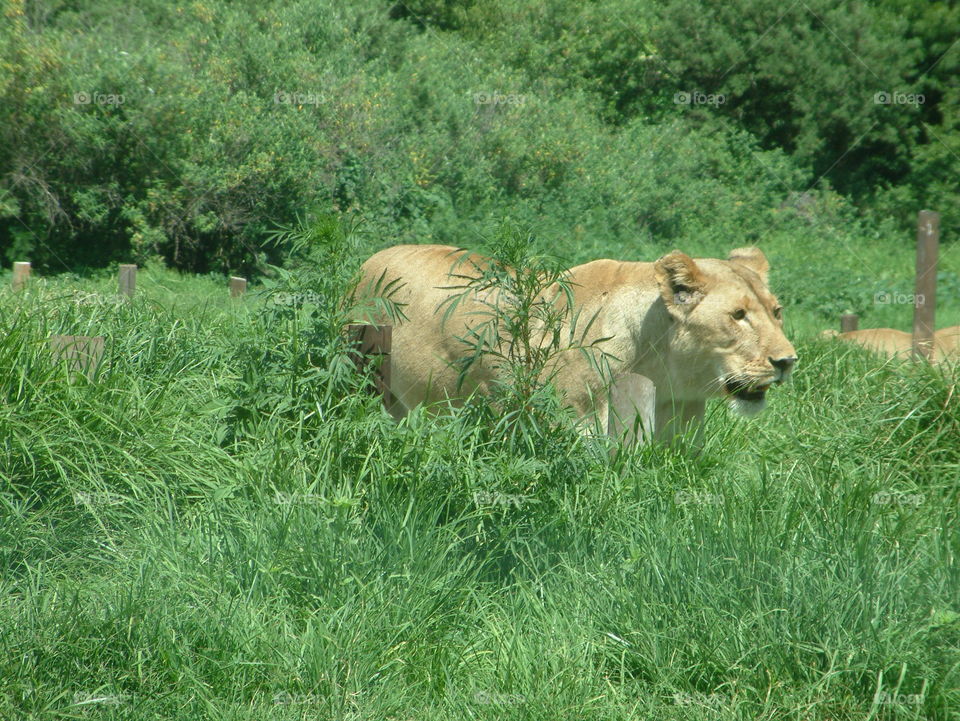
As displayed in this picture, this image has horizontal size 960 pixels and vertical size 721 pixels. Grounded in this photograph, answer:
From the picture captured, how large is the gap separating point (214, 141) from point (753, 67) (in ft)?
46.4

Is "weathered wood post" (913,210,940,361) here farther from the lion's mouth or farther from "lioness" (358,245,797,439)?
the lion's mouth

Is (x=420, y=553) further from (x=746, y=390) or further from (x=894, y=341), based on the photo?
(x=894, y=341)

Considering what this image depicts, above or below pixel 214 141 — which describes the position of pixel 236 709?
above

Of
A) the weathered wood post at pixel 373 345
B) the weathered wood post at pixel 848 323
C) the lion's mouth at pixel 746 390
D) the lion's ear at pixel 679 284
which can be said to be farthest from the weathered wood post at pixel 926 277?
the weathered wood post at pixel 373 345

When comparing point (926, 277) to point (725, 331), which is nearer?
point (725, 331)

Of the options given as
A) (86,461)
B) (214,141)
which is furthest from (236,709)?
(214,141)

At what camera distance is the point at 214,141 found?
1711 cm

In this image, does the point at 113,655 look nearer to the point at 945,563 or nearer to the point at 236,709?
the point at 236,709

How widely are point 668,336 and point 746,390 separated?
440 mm

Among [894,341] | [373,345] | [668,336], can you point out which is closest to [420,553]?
[373,345]

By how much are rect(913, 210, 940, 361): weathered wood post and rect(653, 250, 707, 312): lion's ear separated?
386 centimetres

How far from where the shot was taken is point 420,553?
4215 mm

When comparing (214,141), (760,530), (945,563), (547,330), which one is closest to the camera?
(945,563)

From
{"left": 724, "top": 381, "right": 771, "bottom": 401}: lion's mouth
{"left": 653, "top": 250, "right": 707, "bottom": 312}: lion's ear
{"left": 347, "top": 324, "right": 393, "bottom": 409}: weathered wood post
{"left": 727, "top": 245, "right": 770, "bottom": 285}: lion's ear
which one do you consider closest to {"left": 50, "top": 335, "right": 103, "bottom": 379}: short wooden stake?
{"left": 347, "top": 324, "right": 393, "bottom": 409}: weathered wood post
